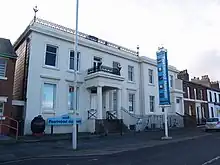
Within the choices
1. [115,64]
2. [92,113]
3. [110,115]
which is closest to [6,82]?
[92,113]

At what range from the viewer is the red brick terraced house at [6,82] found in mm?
16359

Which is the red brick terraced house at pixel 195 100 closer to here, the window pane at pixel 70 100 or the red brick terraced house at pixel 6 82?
the window pane at pixel 70 100

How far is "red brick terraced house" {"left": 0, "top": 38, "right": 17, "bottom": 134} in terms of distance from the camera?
1636 centimetres

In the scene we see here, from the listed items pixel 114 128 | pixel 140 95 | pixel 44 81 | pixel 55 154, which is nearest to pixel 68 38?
pixel 44 81

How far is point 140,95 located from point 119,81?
620 centimetres

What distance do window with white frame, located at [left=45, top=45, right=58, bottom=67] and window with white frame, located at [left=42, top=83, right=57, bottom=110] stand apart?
6.19 feet

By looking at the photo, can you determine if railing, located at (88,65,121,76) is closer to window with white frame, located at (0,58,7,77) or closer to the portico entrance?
the portico entrance

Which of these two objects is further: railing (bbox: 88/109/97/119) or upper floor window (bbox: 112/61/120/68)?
upper floor window (bbox: 112/61/120/68)

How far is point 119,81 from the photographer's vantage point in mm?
21641

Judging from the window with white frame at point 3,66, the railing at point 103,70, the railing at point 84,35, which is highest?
the railing at point 84,35

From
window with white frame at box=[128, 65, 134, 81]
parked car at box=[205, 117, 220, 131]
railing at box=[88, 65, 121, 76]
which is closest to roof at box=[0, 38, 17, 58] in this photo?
railing at box=[88, 65, 121, 76]

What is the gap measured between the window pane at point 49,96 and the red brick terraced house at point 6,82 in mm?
2633

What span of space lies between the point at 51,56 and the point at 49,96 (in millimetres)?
3496

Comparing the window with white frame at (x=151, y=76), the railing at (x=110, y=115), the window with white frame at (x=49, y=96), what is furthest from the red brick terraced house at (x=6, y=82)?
the window with white frame at (x=151, y=76)
